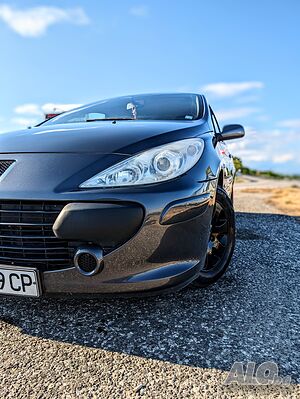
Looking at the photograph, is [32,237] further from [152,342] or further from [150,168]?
[152,342]

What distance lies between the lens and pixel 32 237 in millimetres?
1726

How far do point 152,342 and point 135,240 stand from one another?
53 cm

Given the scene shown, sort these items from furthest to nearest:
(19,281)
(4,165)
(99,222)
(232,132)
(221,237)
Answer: (232,132), (221,237), (4,165), (19,281), (99,222)

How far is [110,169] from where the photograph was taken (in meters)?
1.76

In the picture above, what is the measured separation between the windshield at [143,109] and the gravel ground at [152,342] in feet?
4.15

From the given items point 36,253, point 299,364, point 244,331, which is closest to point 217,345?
point 244,331

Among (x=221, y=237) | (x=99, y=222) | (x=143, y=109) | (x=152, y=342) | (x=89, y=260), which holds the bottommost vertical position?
(x=152, y=342)

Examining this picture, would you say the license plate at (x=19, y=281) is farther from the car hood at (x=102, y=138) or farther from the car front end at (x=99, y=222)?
the car hood at (x=102, y=138)

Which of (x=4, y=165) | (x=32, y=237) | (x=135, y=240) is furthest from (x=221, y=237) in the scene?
(x=4, y=165)

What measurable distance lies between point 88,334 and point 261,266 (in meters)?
1.71

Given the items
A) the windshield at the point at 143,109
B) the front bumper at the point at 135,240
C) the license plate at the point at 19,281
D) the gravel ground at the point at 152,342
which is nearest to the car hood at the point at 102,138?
the front bumper at the point at 135,240

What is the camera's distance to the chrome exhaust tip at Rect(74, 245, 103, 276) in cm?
167

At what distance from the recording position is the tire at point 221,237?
2426 mm

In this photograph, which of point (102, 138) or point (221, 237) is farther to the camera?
point (221, 237)
